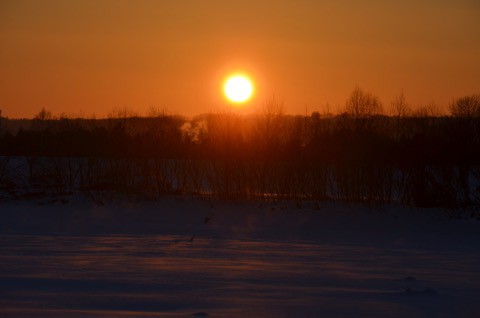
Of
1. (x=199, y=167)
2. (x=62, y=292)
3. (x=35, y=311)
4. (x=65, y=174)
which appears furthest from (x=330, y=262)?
(x=65, y=174)

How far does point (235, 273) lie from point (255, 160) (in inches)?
509

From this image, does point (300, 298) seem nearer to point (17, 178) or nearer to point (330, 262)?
point (330, 262)

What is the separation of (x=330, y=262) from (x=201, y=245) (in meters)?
2.81

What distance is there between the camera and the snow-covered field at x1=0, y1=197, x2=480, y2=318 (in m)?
5.46

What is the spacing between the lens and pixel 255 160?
20.0 m

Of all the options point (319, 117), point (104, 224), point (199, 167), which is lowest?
point (104, 224)

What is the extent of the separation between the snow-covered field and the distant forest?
3.31 meters

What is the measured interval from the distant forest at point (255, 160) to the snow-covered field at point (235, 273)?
331 cm

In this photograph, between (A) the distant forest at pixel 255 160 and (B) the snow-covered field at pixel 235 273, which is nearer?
(B) the snow-covered field at pixel 235 273

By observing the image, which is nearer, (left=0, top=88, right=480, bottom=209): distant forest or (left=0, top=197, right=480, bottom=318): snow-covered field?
(left=0, top=197, right=480, bottom=318): snow-covered field

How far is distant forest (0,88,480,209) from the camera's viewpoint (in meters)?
18.4

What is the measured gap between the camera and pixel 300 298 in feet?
19.3

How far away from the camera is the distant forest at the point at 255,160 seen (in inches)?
723

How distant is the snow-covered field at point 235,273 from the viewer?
546 centimetres
